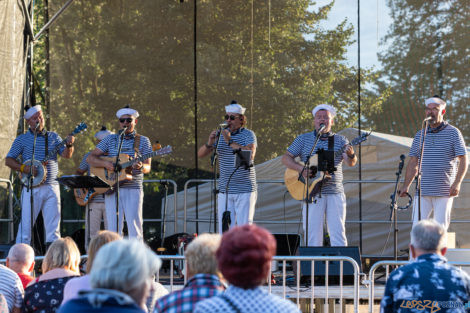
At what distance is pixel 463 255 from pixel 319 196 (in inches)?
61.4

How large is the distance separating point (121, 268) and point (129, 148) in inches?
229

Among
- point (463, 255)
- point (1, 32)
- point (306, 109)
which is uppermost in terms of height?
point (1, 32)

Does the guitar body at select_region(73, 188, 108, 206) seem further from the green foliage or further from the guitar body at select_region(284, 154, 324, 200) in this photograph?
the green foliage

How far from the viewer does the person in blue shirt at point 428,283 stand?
3.52 m

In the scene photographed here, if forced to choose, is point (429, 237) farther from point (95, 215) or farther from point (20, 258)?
point (95, 215)

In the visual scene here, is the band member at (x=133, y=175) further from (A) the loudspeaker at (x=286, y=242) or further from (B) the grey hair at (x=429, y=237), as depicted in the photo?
(B) the grey hair at (x=429, y=237)

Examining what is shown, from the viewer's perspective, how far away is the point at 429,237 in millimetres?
3607

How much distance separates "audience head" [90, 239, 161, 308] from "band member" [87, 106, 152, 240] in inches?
218

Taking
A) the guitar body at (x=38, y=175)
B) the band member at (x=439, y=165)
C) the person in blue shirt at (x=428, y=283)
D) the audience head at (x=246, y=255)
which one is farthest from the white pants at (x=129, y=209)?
the audience head at (x=246, y=255)

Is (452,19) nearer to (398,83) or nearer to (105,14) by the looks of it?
(398,83)

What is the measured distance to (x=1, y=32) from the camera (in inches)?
392

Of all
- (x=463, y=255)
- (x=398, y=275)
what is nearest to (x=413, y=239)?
(x=398, y=275)

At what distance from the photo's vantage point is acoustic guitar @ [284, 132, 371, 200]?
760 cm

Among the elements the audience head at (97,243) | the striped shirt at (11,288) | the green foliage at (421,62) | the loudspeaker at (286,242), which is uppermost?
the green foliage at (421,62)
